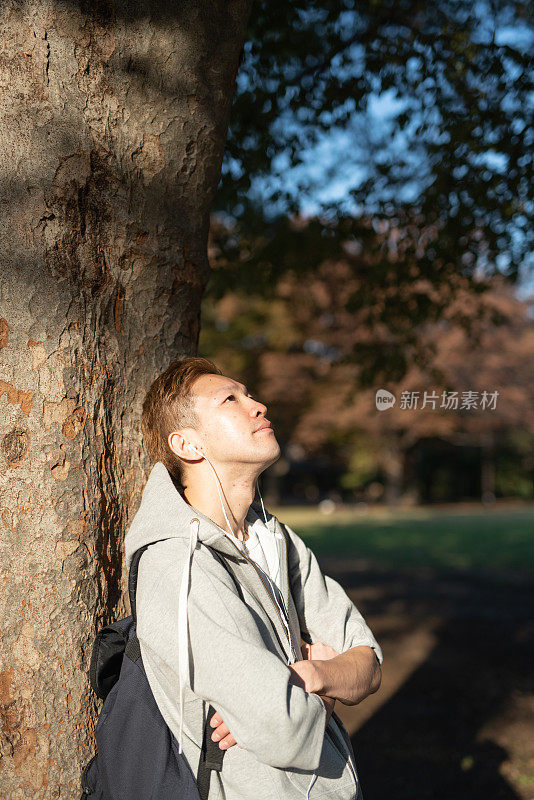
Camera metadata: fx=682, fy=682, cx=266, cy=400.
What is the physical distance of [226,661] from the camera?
5.57 ft

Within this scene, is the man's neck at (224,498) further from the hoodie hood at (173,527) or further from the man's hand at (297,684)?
the man's hand at (297,684)

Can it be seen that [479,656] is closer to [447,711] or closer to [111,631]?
[447,711]

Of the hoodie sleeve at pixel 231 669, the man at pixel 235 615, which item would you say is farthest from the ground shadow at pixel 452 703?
the hoodie sleeve at pixel 231 669

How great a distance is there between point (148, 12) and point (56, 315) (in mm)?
1178

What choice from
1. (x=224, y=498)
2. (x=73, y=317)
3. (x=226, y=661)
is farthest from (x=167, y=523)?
(x=73, y=317)

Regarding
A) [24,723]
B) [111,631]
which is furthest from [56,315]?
[24,723]

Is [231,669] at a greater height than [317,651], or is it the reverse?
[231,669]

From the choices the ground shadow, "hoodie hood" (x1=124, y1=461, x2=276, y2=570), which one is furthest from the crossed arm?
the ground shadow

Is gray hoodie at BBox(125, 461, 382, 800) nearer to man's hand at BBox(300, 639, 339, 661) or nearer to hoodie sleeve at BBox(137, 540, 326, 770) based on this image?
hoodie sleeve at BBox(137, 540, 326, 770)

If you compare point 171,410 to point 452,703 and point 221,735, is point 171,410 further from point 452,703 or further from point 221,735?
point 452,703

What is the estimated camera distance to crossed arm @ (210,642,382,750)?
6.12ft

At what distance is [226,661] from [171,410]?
0.92 m

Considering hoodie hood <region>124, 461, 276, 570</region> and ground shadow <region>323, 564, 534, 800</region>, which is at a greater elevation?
hoodie hood <region>124, 461, 276, 570</region>

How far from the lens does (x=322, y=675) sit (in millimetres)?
1929
